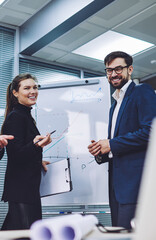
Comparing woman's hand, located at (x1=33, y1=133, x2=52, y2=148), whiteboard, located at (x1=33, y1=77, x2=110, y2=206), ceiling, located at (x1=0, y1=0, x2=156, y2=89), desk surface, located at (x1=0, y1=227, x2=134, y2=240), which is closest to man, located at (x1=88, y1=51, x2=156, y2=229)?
woman's hand, located at (x1=33, y1=133, x2=52, y2=148)

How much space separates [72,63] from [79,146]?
2.00m

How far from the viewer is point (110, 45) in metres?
4.06

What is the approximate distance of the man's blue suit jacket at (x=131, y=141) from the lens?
5.39ft

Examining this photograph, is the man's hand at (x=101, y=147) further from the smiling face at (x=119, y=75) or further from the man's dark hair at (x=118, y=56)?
the man's dark hair at (x=118, y=56)

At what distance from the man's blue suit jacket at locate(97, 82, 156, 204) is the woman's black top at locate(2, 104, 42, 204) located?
50 centimetres

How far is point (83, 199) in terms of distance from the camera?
2570 millimetres

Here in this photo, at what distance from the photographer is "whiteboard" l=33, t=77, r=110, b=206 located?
8.48 feet

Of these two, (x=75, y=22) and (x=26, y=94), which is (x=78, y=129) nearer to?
(x=26, y=94)

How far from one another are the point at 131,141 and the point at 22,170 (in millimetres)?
689

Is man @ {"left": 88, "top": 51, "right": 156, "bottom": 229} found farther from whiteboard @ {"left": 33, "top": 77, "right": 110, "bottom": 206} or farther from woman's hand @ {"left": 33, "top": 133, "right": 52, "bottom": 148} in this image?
whiteboard @ {"left": 33, "top": 77, "right": 110, "bottom": 206}

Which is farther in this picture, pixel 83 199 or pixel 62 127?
pixel 62 127

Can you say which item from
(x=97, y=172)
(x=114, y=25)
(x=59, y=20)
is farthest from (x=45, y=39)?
(x=97, y=172)

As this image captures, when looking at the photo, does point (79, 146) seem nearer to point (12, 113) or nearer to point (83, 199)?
point (83, 199)

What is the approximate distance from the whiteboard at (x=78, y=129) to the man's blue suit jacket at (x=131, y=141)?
0.85 meters
